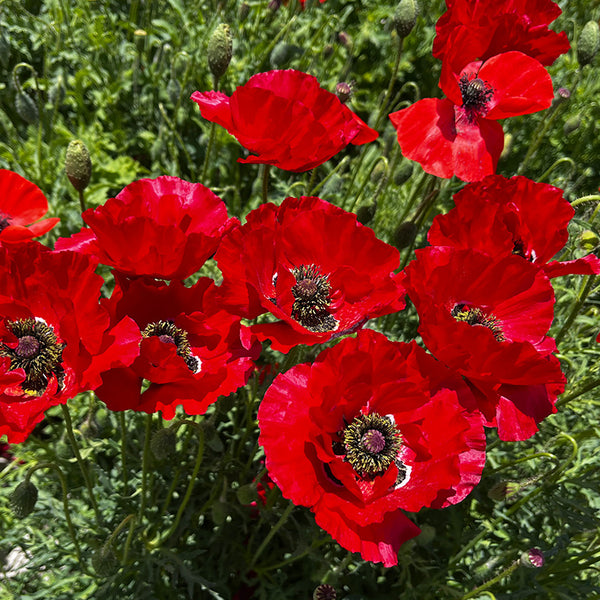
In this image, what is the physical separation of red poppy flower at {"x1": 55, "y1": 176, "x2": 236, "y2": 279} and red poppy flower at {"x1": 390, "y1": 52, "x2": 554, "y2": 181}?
685 mm

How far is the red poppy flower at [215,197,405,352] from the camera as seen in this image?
1.11 meters

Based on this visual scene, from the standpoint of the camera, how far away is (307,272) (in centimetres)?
132

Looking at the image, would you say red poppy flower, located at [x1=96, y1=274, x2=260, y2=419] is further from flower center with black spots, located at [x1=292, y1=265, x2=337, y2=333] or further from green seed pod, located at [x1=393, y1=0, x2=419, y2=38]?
green seed pod, located at [x1=393, y1=0, x2=419, y2=38]

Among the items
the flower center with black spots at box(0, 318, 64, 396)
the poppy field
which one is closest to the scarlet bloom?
the poppy field

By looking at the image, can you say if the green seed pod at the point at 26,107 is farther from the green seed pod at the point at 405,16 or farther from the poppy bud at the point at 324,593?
the poppy bud at the point at 324,593

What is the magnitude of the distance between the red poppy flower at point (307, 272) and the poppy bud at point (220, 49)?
0.66 meters

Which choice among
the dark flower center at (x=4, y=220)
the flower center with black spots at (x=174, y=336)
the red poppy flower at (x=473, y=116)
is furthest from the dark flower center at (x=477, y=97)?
the dark flower center at (x=4, y=220)

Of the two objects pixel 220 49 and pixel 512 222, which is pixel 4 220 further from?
pixel 512 222

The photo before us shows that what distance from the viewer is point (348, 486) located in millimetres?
1083

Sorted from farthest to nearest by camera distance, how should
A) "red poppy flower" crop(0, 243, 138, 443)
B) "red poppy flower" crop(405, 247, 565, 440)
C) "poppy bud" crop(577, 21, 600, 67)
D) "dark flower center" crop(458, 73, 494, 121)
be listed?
"poppy bud" crop(577, 21, 600, 67)
"dark flower center" crop(458, 73, 494, 121)
"red poppy flower" crop(405, 247, 565, 440)
"red poppy flower" crop(0, 243, 138, 443)

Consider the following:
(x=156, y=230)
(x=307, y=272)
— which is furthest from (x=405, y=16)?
(x=156, y=230)

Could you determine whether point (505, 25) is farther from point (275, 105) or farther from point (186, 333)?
point (186, 333)

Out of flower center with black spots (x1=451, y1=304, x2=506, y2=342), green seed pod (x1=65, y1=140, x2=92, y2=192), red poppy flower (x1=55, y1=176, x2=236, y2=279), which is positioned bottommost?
green seed pod (x1=65, y1=140, x2=92, y2=192)

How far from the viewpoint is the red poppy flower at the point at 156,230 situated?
1.05 meters
